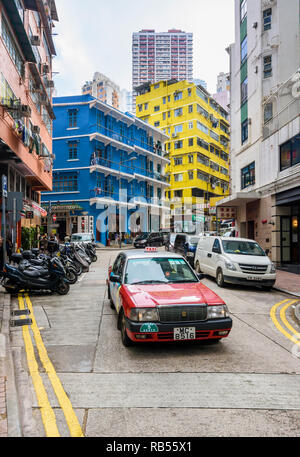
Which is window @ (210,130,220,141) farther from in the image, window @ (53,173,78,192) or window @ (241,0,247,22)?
window @ (241,0,247,22)

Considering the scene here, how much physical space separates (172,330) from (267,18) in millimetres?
22487

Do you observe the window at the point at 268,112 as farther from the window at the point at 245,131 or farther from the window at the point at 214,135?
the window at the point at 214,135

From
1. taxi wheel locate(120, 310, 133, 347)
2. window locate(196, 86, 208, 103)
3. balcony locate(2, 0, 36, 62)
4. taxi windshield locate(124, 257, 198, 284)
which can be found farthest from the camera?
window locate(196, 86, 208, 103)

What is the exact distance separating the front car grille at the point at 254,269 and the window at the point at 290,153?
7356 millimetres

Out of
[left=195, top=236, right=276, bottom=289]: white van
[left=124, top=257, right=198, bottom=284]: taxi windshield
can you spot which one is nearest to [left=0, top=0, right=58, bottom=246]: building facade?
[left=124, top=257, right=198, bottom=284]: taxi windshield

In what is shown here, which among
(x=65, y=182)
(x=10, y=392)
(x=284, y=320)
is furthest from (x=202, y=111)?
(x=10, y=392)

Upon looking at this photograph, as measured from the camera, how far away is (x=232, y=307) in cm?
896

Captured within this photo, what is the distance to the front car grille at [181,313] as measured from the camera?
5.11 meters

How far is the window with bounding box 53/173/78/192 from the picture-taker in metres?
38.4

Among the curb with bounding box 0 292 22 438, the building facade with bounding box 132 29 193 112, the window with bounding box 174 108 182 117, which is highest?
the building facade with bounding box 132 29 193 112

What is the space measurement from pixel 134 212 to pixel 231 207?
2089cm

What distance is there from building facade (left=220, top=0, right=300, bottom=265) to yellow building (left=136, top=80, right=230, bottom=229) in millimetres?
29569

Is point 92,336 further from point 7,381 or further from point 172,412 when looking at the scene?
point 172,412

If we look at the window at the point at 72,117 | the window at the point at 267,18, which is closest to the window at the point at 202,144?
the window at the point at 72,117
